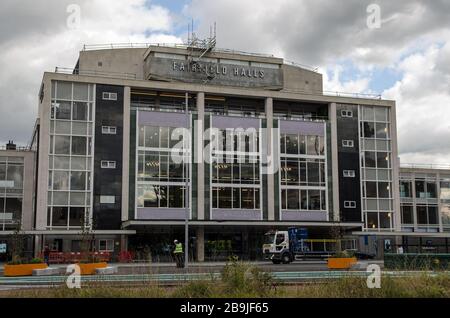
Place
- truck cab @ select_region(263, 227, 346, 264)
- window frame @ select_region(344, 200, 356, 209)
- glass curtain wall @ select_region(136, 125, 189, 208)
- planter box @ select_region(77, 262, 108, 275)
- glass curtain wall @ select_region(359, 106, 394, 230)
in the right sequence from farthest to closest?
glass curtain wall @ select_region(359, 106, 394, 230) < window frame @ select_region(344, 200, 356, 209) < glass curtain wall @ select_region(136, 125, 189, 208) < truck cab @ select_region(263, 227, 346, 264) < planter box @ select_region(77, 262, 108, 275)

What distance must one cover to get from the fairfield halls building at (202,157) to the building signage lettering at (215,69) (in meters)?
0.14

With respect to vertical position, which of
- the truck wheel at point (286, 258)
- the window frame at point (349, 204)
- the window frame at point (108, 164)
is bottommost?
the truck wheel at point (286, 258)

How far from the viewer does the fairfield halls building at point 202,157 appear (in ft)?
183

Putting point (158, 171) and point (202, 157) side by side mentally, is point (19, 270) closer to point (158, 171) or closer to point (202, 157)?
point (158, 171)

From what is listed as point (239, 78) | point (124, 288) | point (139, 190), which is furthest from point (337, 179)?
point (124, 288)

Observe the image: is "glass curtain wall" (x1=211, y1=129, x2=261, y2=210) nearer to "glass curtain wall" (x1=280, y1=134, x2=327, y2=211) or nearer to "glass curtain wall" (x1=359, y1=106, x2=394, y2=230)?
"glass curtain wall" (x1=280, y1=134, x2=327, y2=211)

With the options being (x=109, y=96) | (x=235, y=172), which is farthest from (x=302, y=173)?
(x=109, y=96)

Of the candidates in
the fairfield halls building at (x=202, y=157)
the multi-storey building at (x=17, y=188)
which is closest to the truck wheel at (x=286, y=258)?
the fairfield halls building at (x=202, y=157)

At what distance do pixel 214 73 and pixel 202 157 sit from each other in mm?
10745

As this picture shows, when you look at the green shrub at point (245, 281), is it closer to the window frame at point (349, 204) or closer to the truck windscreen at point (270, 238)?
the truck windscreen at point (270, 238)

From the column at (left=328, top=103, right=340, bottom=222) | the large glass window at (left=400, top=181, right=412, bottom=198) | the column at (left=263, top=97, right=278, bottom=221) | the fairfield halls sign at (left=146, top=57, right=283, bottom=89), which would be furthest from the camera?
the large glass window at (left=400, top=181, right=412, bottom=198)

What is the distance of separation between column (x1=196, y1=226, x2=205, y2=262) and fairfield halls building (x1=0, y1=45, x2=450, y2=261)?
108 millimetres

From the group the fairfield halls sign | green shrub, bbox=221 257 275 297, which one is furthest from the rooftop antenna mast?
green shrub, bbox=221 257 275 297

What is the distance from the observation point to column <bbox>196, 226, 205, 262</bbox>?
56.7 meters
